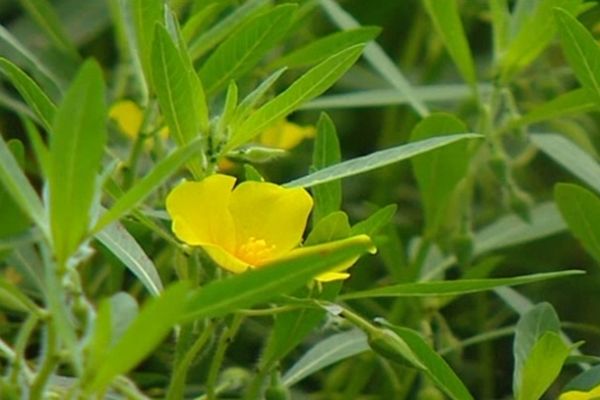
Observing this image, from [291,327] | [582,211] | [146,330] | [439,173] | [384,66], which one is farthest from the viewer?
[384,66]

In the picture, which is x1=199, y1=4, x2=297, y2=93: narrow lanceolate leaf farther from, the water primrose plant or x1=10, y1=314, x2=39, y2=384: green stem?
x1=10, y1=314, x2=39, y2=384: green stem

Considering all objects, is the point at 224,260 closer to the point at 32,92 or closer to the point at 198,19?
the point at 32,92

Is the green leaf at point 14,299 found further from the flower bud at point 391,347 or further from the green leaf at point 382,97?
the green leaf at point 382,97

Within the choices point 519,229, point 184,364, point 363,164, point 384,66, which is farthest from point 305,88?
point 519,229

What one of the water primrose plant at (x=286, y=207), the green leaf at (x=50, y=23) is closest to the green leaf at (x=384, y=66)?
the water primrose plant at (x=286, y=207)

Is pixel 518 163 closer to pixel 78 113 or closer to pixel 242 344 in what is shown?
pixel 242 344

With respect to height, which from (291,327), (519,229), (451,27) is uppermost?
(451,27)

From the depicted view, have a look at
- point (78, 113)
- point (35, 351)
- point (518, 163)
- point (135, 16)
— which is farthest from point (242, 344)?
point (78, 113)

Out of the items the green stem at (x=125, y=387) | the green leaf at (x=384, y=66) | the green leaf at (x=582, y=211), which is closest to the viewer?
the green stem at (x=125, y=387)

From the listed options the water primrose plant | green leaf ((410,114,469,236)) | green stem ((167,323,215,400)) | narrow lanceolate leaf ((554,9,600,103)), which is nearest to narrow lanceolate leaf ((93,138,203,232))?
the water primrose plant
